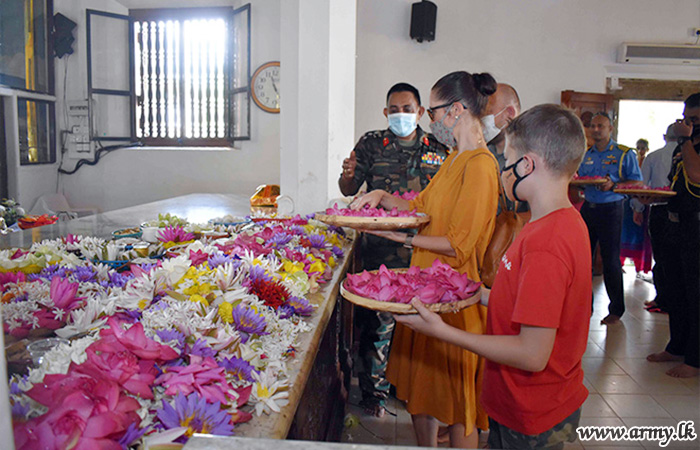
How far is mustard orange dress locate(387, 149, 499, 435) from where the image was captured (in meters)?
2.27

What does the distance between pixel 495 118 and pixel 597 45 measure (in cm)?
638

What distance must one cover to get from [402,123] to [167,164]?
7.33 meters

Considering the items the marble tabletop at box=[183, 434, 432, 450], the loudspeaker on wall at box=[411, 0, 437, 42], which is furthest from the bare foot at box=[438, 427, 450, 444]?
the loudspeaker on wall at box=[411, 0, 437, 42]

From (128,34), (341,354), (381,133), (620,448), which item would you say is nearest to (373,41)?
(128,34)

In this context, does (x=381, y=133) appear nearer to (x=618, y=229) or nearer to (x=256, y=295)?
(x=256, y=295)

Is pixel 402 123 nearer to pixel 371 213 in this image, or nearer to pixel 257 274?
pixel 371 213

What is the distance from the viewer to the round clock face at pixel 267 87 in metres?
9.16

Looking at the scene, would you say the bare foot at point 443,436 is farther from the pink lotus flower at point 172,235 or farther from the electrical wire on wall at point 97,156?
the electrical wire on wall at point 97,156

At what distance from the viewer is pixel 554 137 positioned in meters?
1.61

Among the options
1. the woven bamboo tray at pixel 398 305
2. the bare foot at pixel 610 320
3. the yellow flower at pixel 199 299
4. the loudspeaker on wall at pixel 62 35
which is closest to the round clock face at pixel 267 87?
the loudspeaker on wall at pixel 62 35

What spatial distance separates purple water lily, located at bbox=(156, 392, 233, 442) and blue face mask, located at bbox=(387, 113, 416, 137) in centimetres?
292

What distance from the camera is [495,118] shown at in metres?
3.50

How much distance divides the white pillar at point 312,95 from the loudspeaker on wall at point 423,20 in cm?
424

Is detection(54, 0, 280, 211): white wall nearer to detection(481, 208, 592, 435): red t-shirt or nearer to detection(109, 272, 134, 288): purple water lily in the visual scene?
detection(109, 272, 134, 288): purple water lily
